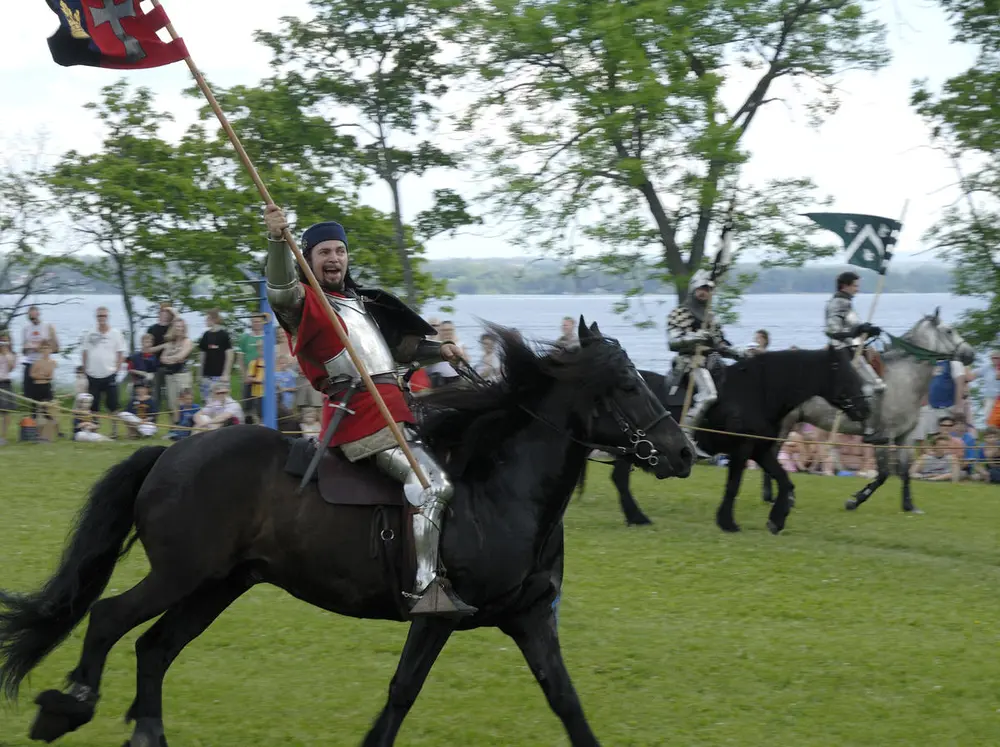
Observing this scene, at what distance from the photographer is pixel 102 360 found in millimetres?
16969

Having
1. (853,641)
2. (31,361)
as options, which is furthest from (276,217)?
(31,361)

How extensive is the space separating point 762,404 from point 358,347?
332 inches

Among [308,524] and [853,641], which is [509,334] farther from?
[853,641]

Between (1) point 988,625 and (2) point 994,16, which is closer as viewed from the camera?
(1) point 988,625

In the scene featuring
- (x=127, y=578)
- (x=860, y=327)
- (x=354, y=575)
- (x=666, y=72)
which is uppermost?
(x=666, y=72)

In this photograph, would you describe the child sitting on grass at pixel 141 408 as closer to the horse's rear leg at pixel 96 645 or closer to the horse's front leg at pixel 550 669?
the horse's rear leg at pixel 96 645

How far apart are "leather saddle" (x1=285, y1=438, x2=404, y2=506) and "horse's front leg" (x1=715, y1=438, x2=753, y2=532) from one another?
7704mm

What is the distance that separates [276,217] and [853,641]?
504cm

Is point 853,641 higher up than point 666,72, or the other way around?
point 666,72

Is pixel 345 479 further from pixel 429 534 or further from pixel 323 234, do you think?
pixel 323 234

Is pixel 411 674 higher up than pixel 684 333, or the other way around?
pixel 684 333

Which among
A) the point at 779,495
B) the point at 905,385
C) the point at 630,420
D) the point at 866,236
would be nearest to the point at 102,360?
the point at 779,495

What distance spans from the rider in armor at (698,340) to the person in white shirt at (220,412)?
18.3ft

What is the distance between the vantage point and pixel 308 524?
18.2ft
